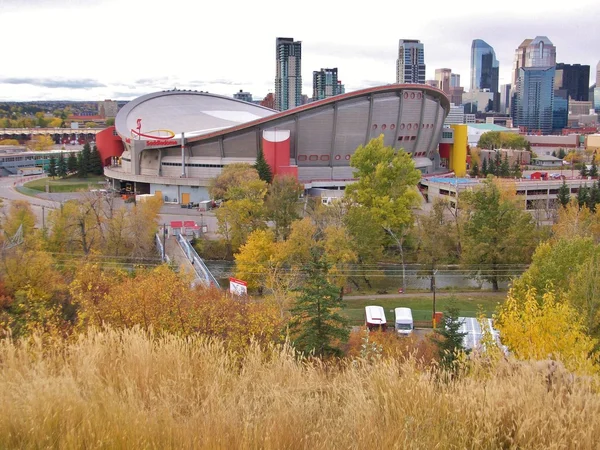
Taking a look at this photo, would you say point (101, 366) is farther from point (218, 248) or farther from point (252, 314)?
point (218, 248)

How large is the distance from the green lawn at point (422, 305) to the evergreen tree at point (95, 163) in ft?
133

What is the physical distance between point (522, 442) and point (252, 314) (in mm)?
6886

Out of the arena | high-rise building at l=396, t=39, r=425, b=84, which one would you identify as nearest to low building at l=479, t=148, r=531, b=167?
the arena

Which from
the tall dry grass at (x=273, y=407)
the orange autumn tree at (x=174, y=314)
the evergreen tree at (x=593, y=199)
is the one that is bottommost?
the orange autumn tree at (x=174, y=314)

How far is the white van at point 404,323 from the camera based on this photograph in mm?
18266

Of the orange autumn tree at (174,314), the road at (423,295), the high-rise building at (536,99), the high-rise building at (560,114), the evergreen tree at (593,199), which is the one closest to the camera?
the orange autumn tree at (174,314)

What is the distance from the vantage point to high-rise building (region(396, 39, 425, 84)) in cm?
16838

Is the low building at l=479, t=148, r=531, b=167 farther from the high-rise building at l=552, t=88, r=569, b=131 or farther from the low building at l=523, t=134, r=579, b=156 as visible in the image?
the high-rise building at l=552, t=88, r=569, b=131

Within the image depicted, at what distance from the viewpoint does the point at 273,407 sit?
4.30m

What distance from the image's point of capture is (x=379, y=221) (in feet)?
90.7

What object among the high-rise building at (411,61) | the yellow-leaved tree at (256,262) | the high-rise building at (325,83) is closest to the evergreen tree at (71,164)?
the yellow-leaved tree at (256,262)

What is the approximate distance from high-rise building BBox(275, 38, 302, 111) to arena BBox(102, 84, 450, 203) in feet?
357

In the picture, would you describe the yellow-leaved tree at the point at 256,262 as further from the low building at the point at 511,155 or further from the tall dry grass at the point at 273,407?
the low building at the point at 511,155

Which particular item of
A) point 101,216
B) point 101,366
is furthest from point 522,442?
point 101,216
